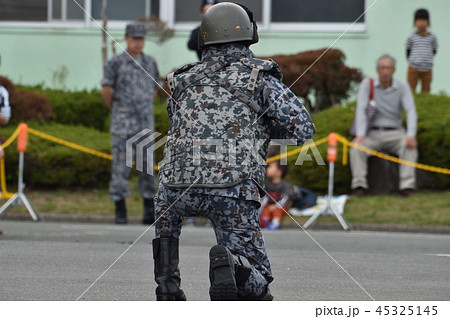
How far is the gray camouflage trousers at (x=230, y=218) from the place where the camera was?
5.19 metres

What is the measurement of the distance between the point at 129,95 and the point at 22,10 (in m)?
8.38

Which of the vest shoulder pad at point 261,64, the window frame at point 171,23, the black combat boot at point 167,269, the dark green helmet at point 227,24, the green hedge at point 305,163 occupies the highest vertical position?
the dark green helmet at point 227,24

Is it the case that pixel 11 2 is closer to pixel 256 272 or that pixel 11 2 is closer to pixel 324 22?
pixel 324 22

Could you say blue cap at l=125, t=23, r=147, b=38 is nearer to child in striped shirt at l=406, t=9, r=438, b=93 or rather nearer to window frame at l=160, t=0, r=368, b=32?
child in striped shirt at l=406, t=9, r=438, b=93

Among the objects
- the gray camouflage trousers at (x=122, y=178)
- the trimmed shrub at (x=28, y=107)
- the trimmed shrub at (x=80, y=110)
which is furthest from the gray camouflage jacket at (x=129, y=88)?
the trimmed shrub at (x=80, y=110)

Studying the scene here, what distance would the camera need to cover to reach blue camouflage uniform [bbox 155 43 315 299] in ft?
16.9

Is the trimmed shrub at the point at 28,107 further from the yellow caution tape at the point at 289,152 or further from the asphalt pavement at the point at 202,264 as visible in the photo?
the asphalt pavement at the point at 202,264

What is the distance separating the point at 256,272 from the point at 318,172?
331 inches

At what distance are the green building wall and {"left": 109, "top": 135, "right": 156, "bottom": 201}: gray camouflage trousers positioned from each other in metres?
5.84

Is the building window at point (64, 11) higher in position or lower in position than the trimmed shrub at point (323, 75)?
higher

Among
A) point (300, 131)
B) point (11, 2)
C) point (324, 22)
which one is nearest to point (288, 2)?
point (324, 22)

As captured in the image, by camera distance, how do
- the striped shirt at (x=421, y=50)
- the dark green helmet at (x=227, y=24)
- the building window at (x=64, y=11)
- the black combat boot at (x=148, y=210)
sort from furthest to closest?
the building window at (x=64, y=11) < the striped shirt at (x=421, y=50) < the black combat boot at (x=148, y=210) < the dark green helmet at (x=227, y=24)

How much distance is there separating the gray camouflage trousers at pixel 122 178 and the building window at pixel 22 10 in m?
8.17

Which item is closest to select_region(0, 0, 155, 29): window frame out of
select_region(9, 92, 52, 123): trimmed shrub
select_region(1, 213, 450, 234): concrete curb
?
select_region(9, 92, 52, 123): trimmed shrub
